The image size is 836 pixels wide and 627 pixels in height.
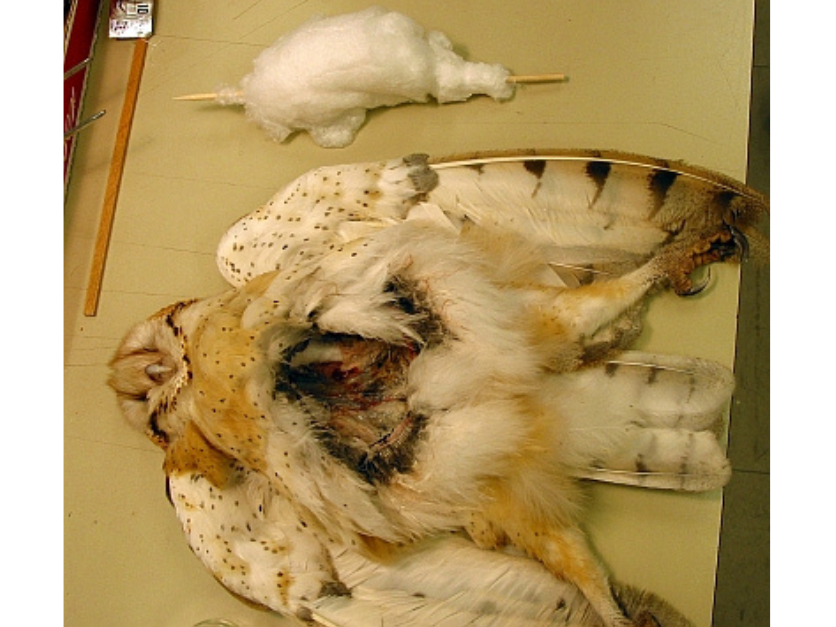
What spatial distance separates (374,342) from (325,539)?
0.37m

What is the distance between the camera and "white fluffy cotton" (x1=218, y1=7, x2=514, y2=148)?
1.43m

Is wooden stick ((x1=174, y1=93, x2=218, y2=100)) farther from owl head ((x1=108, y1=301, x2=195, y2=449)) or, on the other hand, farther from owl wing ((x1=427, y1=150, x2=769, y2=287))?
owl wing ((x1=427, y1=150, x2=769, y2=287))

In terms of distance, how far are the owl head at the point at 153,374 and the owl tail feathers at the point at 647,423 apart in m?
0.71

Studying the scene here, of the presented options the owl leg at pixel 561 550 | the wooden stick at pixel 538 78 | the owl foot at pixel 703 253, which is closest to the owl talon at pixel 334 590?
the owl leg at pixel 561 550

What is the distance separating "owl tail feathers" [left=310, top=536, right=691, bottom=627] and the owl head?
43cm

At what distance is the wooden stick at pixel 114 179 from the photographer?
1.64 metres

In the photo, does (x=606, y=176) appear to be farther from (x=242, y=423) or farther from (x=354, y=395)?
(x=242, y=423)

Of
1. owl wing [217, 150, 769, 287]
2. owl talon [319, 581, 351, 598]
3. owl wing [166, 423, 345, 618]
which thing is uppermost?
owl wing [217, 150, 769, 287]

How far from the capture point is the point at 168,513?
155 cm

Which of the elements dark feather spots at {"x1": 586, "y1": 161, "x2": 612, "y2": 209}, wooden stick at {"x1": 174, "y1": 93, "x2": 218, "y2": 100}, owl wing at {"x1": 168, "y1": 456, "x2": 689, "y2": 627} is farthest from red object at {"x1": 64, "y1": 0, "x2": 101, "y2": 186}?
dark feather spots at {"x1": 586, "y1": 161, "x2": 612, "y2": 209}

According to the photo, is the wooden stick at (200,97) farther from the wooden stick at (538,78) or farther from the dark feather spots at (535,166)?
the dark feather spots at (535,166)

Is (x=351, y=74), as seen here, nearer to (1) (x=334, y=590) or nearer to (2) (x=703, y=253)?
(2) (x=703, y=253)

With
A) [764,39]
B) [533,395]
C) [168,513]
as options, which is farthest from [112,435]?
[764,39]

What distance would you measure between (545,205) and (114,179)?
106cm
